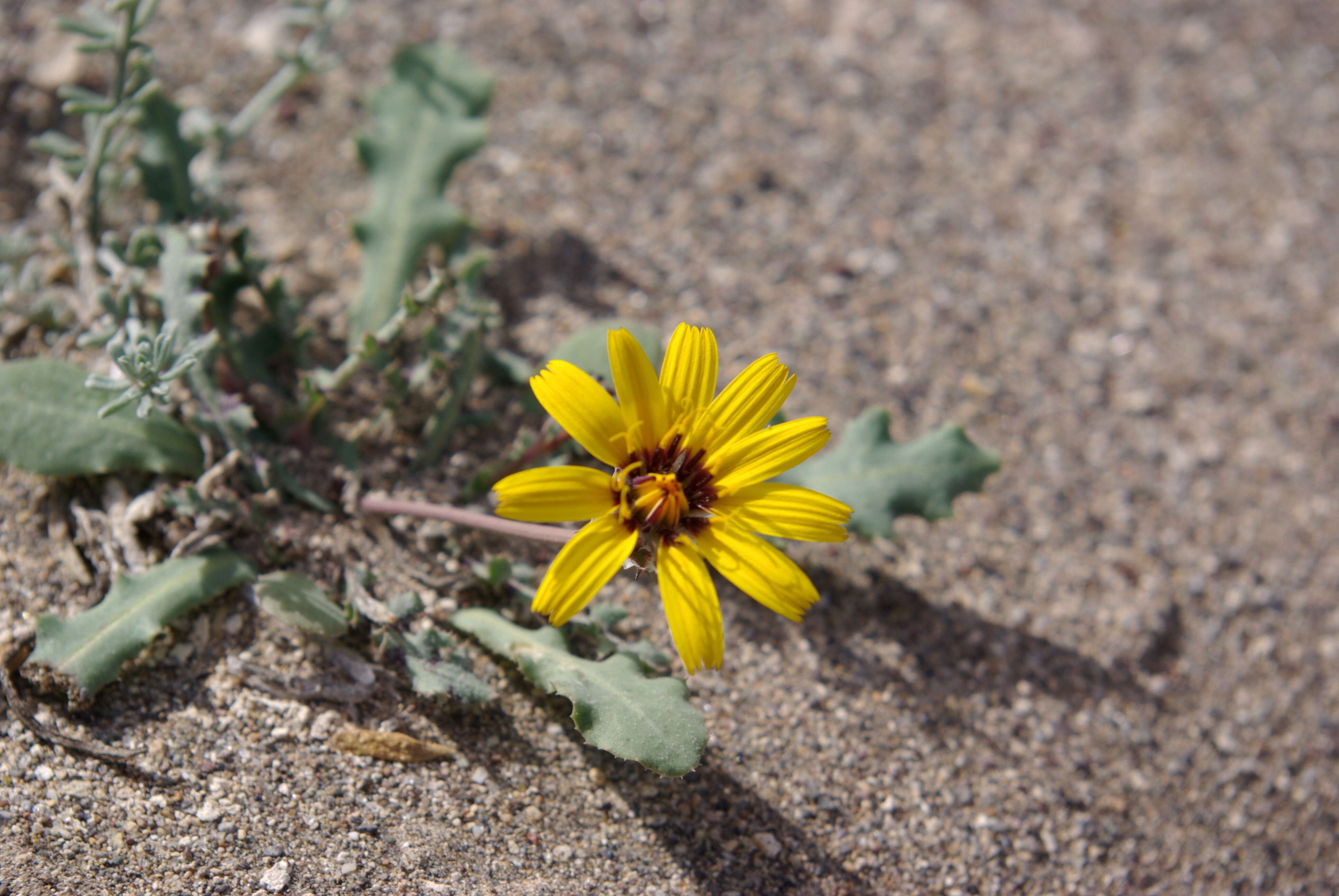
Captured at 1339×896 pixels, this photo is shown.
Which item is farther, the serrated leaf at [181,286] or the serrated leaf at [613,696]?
the serrated leaf at [181,286]

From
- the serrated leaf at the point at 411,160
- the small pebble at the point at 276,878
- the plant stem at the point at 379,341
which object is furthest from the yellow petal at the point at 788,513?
the serrated leaf at the point at 411,160

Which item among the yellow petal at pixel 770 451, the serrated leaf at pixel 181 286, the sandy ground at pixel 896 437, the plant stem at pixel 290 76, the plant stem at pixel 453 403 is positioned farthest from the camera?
the plant stem at pixel 290 76

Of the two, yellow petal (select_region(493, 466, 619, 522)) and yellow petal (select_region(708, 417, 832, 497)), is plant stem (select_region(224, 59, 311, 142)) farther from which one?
yellow petal (select_region(708, 417, 832, 497))

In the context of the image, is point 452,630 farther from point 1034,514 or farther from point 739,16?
point 739,16

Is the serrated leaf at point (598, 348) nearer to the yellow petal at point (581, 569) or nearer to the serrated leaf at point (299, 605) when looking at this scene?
the yellow petal at point (581, 569)

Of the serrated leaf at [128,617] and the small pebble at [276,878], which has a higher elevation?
the serrated leaf at [128,617]

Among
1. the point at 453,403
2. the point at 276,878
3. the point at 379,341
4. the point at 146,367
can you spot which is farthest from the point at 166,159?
the point at 276,878
